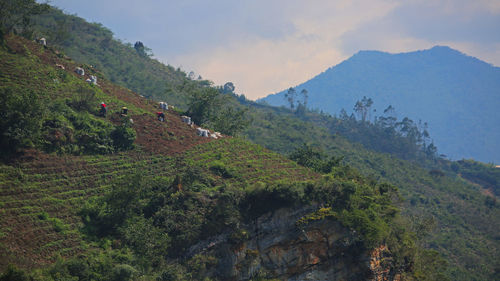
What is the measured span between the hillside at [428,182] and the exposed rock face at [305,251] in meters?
13.6

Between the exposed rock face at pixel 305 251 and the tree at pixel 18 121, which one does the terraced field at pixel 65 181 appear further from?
the exposed rock face at pixel 305 251

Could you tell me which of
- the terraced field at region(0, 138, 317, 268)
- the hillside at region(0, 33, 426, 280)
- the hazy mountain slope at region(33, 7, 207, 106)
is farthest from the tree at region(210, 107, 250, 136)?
the hazy mountain slope at region(33, 7, 207, 106)

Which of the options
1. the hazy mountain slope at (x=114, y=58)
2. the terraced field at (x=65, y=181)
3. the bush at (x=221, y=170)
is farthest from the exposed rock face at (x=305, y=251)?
the hazy mountain slope at (x=114, y=58)

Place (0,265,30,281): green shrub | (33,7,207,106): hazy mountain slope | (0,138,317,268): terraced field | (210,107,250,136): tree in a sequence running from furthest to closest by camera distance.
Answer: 1. (33,7,207,106): hazy mountain slope
2. (210,107,250,136): tree
3. (0,138,317,268): terraced field
4. (0,265,30,281): green shrub

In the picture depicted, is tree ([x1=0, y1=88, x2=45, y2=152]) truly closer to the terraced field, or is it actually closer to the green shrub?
the terraced field

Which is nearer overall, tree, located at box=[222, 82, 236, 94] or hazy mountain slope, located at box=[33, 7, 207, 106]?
hazy mountain slope, located at box=[33, 7, 207, 106]

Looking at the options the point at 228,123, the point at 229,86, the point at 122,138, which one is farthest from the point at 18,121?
the point at 229,86

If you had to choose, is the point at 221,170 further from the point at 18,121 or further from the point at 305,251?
the point at 18,121

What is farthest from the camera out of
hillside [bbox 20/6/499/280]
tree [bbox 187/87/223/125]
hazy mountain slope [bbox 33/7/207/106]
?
hazy mountain slope [bbox 33/7/207/106]

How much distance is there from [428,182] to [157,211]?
66.5m

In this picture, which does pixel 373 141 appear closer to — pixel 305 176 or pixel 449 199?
pixel 449 199

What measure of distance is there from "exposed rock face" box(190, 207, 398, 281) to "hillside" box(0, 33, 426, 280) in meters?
0.07

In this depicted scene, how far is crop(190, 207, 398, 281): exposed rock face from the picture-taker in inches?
1091

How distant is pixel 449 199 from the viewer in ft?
240
